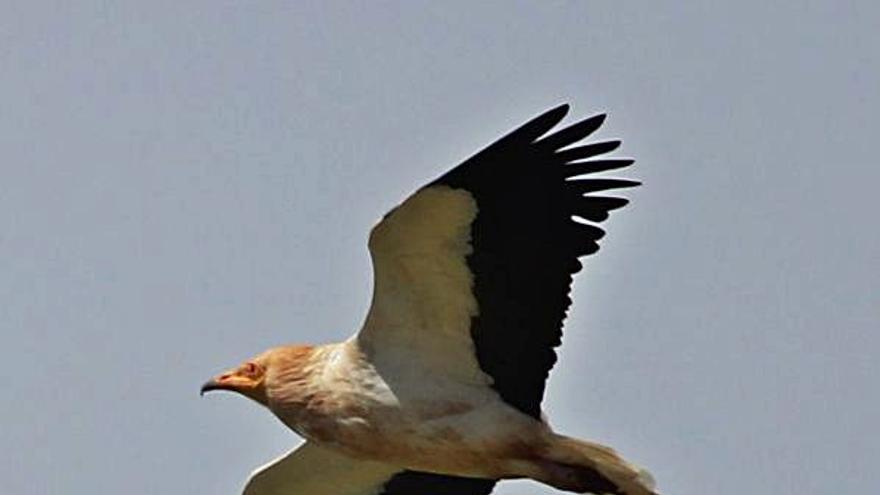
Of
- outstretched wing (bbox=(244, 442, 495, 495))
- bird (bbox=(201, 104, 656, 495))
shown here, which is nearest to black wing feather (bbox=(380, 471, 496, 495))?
outstretched wing (bbox=(244, 442, 495, 495))

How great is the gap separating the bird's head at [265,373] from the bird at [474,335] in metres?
0.02

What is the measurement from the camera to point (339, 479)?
65.6 ft

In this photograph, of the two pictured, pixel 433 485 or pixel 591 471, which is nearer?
pixel 591 471

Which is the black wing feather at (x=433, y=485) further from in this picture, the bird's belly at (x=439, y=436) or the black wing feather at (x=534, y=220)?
the black wing feather at (x=534, y=220)

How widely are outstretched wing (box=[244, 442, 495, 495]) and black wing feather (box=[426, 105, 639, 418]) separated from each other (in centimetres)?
172

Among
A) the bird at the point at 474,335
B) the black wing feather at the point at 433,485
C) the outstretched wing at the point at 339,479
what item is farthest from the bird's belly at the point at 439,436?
the black wing feather at the point at 433,485

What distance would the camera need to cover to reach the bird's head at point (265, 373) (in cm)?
1862

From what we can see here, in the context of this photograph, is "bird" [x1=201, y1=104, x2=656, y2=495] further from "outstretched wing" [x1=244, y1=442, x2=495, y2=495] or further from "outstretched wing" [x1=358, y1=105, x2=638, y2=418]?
"outstretched wing" [x1=244, y1=442, x2=495, y2=495]

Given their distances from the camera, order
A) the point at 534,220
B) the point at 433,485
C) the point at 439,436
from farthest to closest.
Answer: the point at 433,485 → the point at 439,436 → the point at 534,220

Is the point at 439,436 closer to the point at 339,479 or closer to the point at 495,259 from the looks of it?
the point at 495,259

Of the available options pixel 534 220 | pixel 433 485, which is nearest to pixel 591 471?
pixel 534 220

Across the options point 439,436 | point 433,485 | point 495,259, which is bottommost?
point 433,485

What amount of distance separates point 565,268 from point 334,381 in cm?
140

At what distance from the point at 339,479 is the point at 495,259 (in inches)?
101
